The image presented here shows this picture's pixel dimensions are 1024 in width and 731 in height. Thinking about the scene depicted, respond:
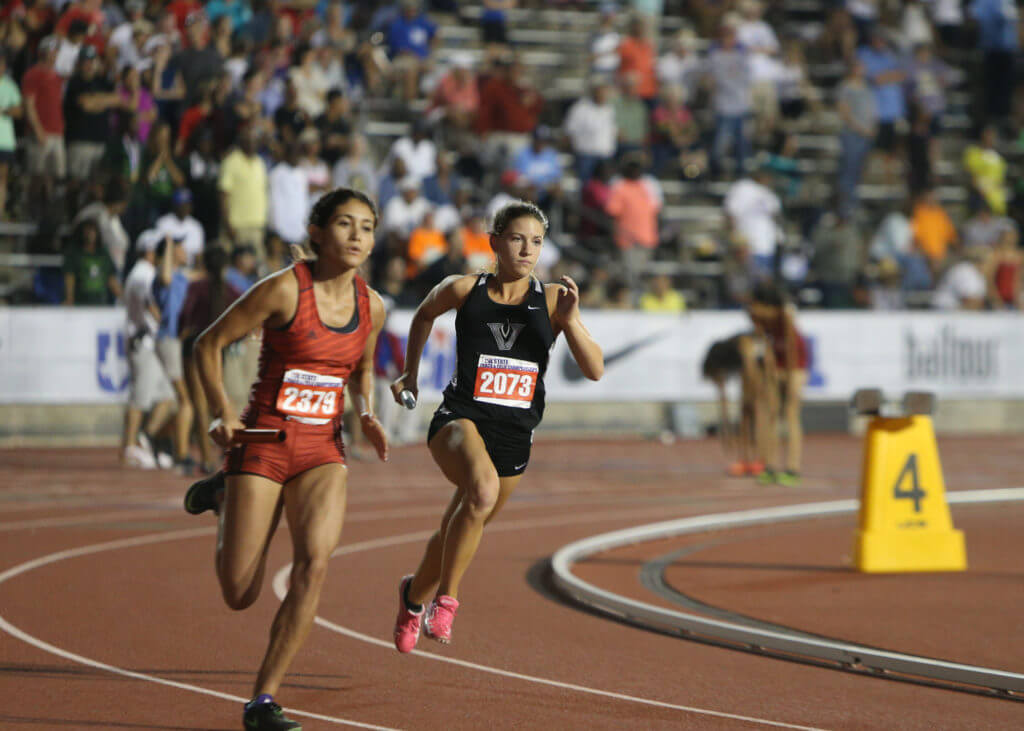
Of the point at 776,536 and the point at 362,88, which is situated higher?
the point at 362,88

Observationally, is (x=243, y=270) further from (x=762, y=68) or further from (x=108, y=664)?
(x=762, y=68)

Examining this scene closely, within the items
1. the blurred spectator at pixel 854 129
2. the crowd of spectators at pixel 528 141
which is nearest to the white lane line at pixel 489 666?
the crowd of spectators at pixel 528 141

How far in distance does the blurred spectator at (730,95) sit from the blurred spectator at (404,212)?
630 cm

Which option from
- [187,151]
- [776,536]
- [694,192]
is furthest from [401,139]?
[776,536]

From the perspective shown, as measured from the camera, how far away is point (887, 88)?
28.6 metres

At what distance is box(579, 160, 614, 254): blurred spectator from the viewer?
24703 millimetres

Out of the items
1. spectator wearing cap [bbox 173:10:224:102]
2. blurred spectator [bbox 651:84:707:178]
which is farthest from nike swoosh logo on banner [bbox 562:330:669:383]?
spectator wearing cap [bbox 173:10:224:102]

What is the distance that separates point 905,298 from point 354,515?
14.7 meters

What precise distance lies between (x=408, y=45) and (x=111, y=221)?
6820 mm

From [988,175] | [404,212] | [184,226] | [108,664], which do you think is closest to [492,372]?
[108,664]

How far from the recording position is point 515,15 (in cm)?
2880

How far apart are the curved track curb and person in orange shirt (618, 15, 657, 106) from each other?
13994 mm

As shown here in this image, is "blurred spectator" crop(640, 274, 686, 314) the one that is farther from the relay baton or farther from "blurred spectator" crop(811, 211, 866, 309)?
the relay baton

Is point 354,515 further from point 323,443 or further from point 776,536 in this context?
point 323,443
